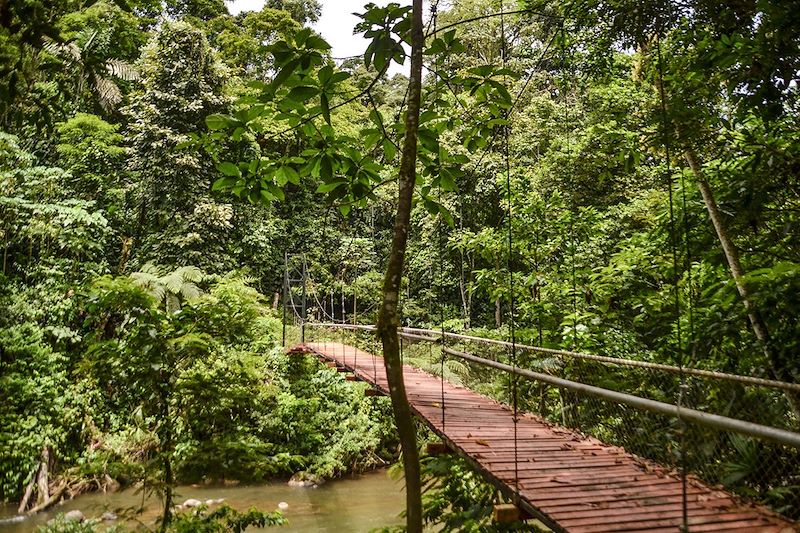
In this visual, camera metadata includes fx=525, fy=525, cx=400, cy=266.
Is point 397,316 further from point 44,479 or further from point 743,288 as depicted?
point 44,479

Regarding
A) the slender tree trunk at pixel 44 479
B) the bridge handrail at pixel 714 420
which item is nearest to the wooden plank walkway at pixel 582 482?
the bridge handrail at pixel 714 420

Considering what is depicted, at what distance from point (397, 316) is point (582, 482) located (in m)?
1.20

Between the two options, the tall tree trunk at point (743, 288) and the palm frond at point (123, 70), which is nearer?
the tall tree trunk at point (743, 288)

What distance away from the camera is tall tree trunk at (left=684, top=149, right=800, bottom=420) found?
6.95 ft

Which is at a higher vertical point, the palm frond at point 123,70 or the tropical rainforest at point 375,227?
the palm frond at point 123,70

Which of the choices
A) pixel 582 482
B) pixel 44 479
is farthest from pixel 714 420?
pixel 44 479

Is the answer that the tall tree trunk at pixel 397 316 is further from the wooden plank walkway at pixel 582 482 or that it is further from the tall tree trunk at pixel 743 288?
the tall tree trunk at pixel 743 288

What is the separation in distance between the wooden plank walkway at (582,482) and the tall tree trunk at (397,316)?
0.60 metres

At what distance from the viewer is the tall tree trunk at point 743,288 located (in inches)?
83.4

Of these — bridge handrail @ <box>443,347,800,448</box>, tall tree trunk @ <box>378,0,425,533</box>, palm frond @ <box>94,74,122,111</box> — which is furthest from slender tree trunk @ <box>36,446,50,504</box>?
bridge handrail @ <box>443,347,800,448</box>

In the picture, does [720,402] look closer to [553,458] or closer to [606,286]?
[553,458]

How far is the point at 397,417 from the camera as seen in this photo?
51.0 inches

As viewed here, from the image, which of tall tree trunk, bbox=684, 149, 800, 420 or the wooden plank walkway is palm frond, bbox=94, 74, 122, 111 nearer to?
the wooden plank walkway

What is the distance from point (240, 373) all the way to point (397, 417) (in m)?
3.73
